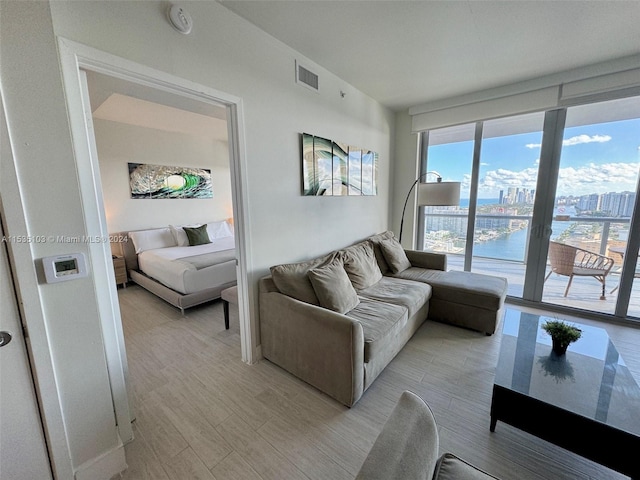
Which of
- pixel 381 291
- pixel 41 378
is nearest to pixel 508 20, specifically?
pixel 381 291

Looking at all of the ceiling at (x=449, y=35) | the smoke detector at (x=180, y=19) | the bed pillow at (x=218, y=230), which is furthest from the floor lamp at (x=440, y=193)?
the bed pillow at (x=218, y=230)

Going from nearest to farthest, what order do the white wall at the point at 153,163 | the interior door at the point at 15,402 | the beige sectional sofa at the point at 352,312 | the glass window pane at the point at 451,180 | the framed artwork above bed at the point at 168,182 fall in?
the interior door at the point at 15,402 < the beige sectional sofa at the point at 352,312 < the glass window pane at the point at 451,180 < the white wall at the point at 153,163 < the framed artwork above bed at the point at 168,182

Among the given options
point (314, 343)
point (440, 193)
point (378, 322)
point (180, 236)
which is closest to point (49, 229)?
point (314, 343)

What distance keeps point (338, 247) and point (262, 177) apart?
133 centimetres

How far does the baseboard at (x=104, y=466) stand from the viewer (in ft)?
4.01

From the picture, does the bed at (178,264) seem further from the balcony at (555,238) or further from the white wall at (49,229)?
the balcony at (555,238)

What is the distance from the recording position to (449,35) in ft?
6.80

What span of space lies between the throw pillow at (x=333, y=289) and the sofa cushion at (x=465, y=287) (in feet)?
3.74

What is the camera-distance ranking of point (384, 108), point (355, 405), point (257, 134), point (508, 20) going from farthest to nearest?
point (384, 108)
point (257, 134)
point (508, 20)
point (355, 405)

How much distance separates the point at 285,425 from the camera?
160cm

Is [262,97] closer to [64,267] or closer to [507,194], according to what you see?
[64,267]

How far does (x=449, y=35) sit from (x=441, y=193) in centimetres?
154

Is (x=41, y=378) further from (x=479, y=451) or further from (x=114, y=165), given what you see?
(x=114, y=165)

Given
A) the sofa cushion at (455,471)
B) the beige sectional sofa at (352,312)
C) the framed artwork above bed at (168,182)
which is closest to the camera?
the sofa cushion at (455,471)
